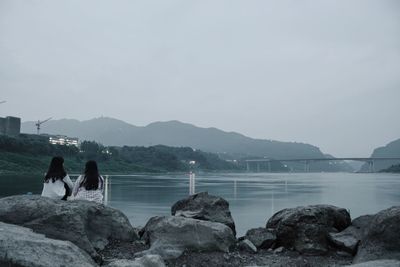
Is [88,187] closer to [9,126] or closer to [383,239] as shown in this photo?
[383,239]

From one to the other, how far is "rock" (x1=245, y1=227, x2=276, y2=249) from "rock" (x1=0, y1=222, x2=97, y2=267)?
4.13m

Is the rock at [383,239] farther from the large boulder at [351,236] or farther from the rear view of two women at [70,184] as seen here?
the rear view of two women at [70,184]

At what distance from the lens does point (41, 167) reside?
99188mm

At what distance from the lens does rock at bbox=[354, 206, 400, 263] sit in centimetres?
690

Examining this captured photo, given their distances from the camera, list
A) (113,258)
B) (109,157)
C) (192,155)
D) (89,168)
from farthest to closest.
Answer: (192,155) → (109,157) → (89,168) → (113,258)

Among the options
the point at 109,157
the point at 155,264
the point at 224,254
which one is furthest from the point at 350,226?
the point at 109,157

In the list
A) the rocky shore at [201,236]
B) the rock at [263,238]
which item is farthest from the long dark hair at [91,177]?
the rock at [263,238]

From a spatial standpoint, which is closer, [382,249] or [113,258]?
[382,249]

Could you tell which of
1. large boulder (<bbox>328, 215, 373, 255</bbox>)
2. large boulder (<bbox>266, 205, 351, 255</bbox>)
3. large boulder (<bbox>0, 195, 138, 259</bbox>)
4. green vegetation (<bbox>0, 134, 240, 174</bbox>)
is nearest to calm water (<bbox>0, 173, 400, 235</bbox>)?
large boulder (<bbox>266, 205, 351, 255</bbox>)

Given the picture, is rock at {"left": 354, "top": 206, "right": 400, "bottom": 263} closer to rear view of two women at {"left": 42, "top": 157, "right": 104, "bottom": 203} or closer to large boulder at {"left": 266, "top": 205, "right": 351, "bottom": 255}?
large boulder at {"left": 266, "top": 205, "right": 351, "bottom": 255}

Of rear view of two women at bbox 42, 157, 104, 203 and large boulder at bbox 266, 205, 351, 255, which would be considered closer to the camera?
large boulder at bbox 266, 205, 351, 255

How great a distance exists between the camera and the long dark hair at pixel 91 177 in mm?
8586

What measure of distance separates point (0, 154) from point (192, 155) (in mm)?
100688

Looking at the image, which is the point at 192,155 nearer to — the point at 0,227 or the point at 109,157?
the point at 109,157
